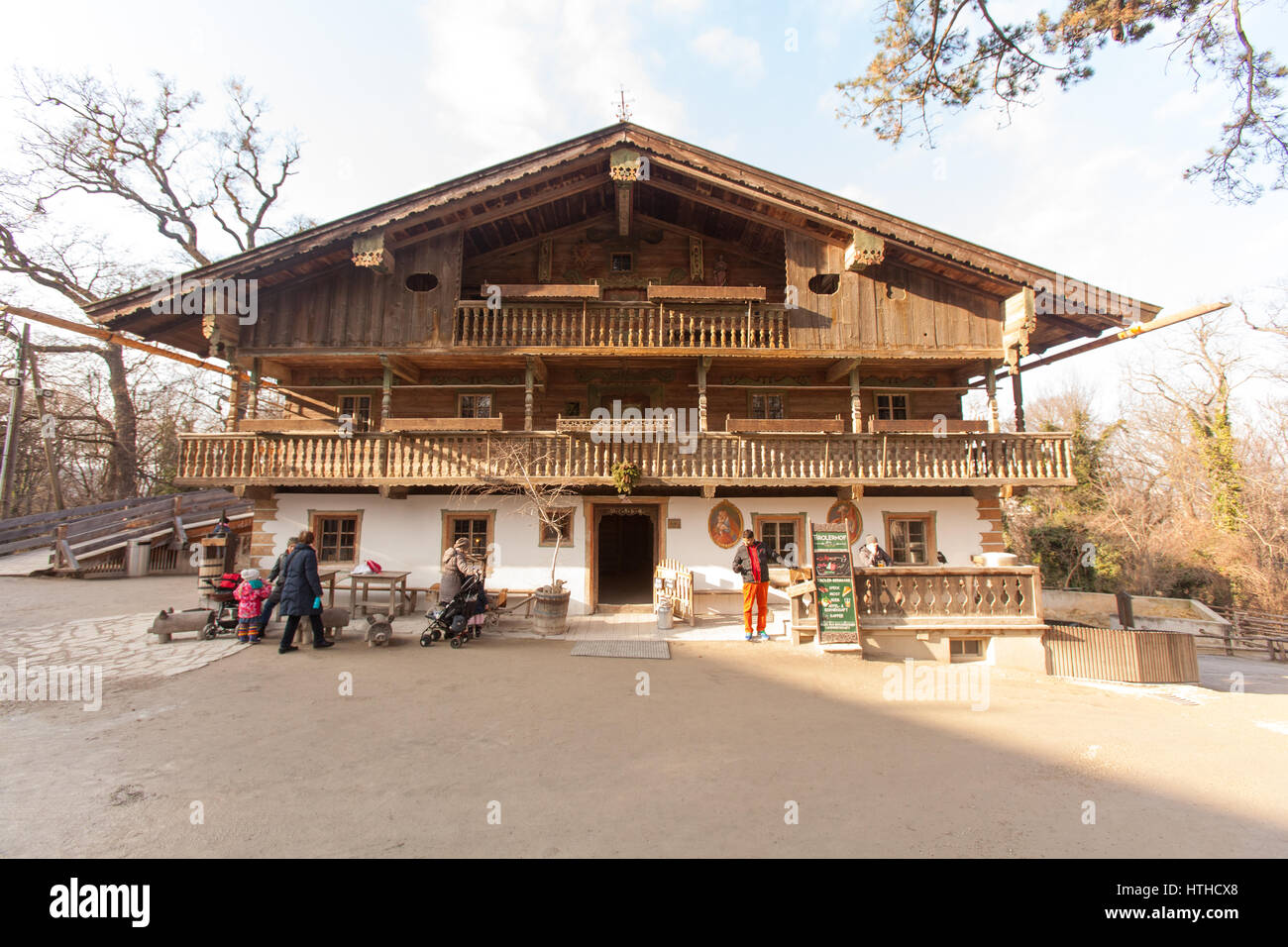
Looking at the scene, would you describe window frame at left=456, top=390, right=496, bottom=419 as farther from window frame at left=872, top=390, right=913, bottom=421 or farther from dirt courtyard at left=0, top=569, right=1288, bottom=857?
window frame at left=872, top=390, right=913, bottom=421

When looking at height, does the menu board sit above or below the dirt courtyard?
above

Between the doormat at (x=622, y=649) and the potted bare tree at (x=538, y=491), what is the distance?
3.78ft

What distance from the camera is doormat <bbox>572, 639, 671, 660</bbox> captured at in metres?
9.89

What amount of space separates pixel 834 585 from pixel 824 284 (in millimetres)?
8275

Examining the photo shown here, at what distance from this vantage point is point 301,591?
30.3 feet

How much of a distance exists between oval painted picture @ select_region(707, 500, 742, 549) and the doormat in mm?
4116

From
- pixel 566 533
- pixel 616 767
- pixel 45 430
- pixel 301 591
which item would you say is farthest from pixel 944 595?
pixel 45 430

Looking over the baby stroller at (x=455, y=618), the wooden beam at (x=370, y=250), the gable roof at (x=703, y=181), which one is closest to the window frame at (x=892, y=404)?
the gable roof at (x=703, y=181)

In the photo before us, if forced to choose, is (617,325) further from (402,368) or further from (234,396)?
(234,396)

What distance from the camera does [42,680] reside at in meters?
7.30

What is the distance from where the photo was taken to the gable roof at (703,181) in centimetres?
1322

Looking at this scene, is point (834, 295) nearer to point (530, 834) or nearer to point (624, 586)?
point (624, 586)

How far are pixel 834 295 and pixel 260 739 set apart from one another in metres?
14.1

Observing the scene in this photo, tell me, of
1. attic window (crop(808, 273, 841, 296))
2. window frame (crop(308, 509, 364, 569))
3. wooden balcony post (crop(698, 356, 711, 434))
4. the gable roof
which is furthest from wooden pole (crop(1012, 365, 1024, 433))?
window frame (crop(308, 509, 364, 569))
